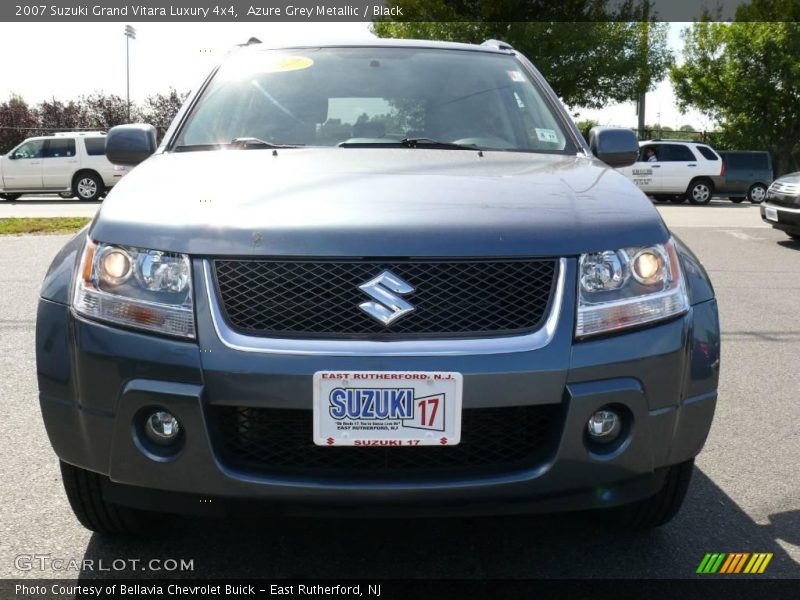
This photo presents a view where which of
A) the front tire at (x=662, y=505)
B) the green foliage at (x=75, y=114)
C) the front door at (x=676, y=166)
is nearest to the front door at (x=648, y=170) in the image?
the front door at (x=676, y=166)

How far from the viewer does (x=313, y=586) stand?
8.67 feet

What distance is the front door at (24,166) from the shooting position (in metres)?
21.9

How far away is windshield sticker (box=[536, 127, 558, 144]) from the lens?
3.71 m

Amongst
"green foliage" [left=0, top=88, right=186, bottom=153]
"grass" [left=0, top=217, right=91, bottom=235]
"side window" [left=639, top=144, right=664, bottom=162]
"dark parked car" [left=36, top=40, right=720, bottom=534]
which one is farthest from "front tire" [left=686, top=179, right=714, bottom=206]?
"dark parked car" [left=36, top=40, right=720, bottom=534]

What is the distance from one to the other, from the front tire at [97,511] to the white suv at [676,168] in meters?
22.1

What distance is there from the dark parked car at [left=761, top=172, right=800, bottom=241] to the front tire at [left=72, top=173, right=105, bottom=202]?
600 inches

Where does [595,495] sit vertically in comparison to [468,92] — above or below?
below

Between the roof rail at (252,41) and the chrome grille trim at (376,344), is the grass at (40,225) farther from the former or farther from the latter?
the chrome grille trim at (376,344)

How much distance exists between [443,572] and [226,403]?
2.94ft

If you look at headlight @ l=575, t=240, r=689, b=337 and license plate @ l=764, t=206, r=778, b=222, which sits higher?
headlight @ l=575, t=240, r=689, b=337

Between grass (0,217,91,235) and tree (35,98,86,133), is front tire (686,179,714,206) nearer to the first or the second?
grass (0,217,91,235)

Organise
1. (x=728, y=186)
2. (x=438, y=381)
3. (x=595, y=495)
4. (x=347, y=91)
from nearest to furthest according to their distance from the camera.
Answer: (x=438, y=381)
(x=595, y=495)
(x=347, y=91)
(x=728, y=186)

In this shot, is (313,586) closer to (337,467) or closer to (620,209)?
(337,467)

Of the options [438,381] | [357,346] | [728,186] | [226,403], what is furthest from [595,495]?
[728,186]
